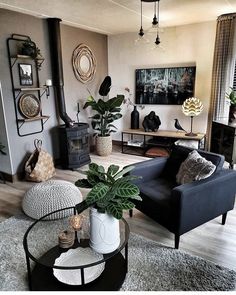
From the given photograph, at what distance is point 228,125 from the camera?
377cm

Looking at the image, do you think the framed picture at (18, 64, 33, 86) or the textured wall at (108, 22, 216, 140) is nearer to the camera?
the framed picture at (18, 64, 33, 86)

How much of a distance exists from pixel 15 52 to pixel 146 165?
2611 millimetres

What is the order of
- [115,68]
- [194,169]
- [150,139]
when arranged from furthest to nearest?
[115,68], [150,139], [194,169]

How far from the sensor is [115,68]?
18.2 feet

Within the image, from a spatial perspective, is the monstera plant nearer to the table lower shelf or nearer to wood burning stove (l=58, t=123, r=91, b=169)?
the table lower shelf

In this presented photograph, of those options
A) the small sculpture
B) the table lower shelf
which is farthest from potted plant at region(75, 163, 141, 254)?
the small sculpture

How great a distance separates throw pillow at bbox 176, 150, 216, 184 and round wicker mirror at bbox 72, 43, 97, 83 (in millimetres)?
3125

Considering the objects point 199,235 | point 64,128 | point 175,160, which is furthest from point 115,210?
point 64,128

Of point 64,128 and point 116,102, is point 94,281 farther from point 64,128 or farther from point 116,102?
point 116,102

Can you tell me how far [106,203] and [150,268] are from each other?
804mm

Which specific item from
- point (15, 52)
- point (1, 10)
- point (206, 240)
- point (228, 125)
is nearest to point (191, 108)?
point (228, 125)

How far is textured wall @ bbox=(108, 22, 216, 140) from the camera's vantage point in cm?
448

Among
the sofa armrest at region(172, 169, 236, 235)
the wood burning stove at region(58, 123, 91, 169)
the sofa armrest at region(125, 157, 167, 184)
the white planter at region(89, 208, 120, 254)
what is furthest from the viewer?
the wood burning stove at region(58, 123, 91, 169)

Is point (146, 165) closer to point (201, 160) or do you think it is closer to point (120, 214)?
point (201, 160)
